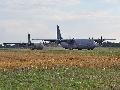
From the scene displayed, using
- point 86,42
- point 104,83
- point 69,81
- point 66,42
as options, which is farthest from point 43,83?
point 66,42

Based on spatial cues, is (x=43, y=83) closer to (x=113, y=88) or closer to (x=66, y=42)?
(x=113, y=88)

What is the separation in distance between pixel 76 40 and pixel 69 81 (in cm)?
8982

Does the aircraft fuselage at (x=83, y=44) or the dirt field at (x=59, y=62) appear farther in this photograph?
the aircraft fuselage at (x=83, y=44)

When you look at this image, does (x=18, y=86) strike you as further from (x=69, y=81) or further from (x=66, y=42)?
(x=66, y=42)

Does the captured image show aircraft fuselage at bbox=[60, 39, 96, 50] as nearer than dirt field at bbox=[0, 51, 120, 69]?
No

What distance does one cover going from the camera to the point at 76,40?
11169cm

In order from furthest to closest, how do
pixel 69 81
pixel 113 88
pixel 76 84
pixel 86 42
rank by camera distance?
pixel 86 42, pixel 69 81, pixel 76 84, pixel 113 88

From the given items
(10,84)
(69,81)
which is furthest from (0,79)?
(69,81)

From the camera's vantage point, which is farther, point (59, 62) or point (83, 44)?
point (83, 44)

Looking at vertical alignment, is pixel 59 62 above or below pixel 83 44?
above

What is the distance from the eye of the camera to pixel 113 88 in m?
19.1

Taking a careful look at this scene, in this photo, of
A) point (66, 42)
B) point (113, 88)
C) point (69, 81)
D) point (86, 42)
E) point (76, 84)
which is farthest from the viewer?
point (66, 42)

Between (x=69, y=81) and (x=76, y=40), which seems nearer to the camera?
(x=69, y=81)

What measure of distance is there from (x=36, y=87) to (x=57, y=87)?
41.3 inches
